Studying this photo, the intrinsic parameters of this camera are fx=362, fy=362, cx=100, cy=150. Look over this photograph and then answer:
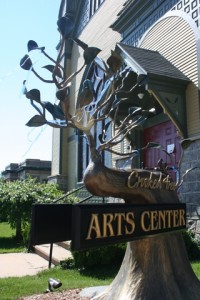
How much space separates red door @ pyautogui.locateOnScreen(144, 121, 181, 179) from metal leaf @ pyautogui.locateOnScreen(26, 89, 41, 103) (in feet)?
24.5

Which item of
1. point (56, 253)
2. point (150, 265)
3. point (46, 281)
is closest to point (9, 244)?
point (56, 253)

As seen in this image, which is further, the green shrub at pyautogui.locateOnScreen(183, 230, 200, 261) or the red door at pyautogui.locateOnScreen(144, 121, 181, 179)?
the red door at pyautogui.locateOnScreen(144, 121, 181, 179)

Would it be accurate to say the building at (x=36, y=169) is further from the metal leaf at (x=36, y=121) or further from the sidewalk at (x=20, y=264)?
the metal leaf at (x=36, y=121)

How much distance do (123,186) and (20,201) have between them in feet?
28.0

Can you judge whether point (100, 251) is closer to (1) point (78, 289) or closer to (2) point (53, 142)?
(1) point (78, 289)

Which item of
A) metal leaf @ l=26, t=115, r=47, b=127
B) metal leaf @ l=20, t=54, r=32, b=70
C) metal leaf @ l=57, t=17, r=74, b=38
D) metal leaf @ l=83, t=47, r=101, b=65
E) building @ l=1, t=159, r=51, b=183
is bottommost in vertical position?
metal leaf @ l=26, t=115, r=47, b=127

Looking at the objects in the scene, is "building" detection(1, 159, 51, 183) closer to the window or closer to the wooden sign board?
the window

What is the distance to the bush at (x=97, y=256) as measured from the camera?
7.39 metres

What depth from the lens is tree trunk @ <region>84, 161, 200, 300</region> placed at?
3.89m

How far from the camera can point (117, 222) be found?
3.18m

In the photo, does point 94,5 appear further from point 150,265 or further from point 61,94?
point 150,265

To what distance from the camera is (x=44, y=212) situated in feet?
11.2

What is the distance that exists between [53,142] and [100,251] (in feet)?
44.4

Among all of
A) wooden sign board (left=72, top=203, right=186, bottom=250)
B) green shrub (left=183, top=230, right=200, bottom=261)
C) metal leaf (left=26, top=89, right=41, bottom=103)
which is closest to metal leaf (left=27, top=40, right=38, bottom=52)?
metal leaf (left=26, top=89, right=41, bottom=103)
